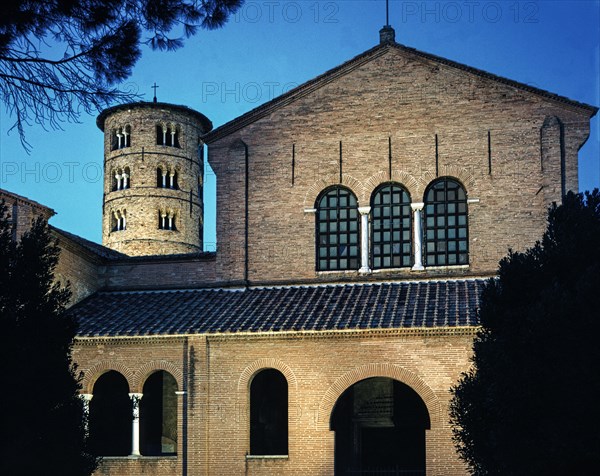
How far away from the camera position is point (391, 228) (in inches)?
1019

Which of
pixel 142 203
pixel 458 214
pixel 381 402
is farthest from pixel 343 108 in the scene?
pixel 142 203

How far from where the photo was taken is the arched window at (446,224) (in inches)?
998

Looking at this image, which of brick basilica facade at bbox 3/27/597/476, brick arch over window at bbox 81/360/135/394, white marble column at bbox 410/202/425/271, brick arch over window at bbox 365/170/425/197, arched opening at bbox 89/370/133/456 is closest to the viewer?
brick basilica facade at bbox 3/27/597/476

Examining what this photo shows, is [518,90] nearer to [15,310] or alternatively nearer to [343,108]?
[343,108]

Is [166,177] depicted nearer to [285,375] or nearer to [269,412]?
[269,412]

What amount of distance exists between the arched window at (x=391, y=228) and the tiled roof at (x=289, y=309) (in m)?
0.79

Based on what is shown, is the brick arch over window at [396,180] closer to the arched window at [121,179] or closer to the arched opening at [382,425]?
the arched opening at [382,425]

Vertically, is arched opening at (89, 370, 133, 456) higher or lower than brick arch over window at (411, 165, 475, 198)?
lower

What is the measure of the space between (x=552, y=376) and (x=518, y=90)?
13.4 meters

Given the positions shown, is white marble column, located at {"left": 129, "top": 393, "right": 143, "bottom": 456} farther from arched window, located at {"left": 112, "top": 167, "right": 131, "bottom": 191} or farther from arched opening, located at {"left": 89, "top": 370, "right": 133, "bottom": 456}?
arched window, located at {"left": 112, "top": 167, "right": 131, "bottom": 191}

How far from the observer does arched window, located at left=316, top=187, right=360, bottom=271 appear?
26.1m

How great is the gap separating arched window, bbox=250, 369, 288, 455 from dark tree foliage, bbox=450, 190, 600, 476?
39.5 feet

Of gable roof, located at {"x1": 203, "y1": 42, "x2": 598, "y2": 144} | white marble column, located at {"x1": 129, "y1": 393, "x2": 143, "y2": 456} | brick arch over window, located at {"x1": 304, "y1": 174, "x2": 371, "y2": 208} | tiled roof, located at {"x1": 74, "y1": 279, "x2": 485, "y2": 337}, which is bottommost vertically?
white marble column, located at {"x1": 129, "y1": 393, "x2": 143, "y2": 456}

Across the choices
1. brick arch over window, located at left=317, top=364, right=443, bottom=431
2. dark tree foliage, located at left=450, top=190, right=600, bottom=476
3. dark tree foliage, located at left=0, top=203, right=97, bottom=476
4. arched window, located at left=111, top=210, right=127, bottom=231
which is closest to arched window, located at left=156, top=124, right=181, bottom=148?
arched window, located at left=111, top=210, right=127, bottom=231
